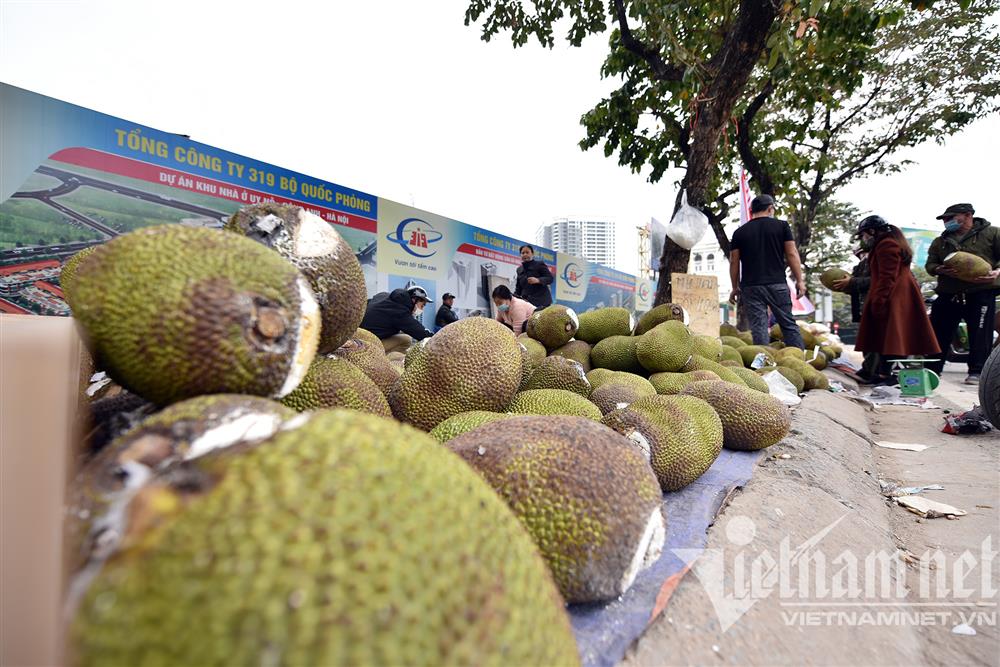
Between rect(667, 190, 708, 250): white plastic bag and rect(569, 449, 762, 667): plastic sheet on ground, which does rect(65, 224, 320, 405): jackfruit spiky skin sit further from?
rect(667, 190, 708, 250): white plastic bag

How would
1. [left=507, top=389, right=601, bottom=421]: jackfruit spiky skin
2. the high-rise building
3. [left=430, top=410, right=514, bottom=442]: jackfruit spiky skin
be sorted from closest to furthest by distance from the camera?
1. [left=430, top=410, right=514, bottom=442]: jackfruit spiky skin
2. [left=507, top=389, right=601, bottom=421]: jackfruit spiky skin
3. the high-rise building

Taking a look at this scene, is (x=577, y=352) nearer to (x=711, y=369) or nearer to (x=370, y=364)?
(x=711, y=369)

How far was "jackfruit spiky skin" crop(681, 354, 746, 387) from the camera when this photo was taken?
9.63 ft

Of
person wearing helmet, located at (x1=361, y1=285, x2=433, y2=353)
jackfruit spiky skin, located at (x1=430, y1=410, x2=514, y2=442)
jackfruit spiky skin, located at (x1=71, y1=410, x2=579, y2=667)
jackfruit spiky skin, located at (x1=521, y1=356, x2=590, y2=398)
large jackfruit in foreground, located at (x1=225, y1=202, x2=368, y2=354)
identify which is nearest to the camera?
jackfruit spiky skin, located at (x1=71, y1=410, x2=579, y2=667)

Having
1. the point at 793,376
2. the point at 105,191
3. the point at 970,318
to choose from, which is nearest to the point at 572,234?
the point at 970,318

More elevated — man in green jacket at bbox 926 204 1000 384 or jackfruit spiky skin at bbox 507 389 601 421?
man in green jacket at bbox 926 204 1000 384

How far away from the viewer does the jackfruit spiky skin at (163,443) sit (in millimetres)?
532

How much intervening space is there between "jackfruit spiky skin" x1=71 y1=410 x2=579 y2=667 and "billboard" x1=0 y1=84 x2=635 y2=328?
3.15 meters

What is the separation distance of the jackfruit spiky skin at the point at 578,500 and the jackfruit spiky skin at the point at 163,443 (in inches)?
16.9

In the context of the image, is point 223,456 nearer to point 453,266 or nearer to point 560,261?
point 453,266

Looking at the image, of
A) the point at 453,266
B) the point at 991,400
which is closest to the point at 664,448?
the point at 991,400

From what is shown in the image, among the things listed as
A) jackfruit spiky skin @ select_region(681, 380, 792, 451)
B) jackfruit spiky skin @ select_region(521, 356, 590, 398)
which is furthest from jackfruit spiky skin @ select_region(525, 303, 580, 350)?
jackfruit spiky skin @ select_region(681, 380, 792, 451)

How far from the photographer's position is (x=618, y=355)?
2949 mm

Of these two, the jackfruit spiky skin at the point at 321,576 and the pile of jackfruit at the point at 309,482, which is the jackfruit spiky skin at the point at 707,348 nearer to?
the pile of jackfruit at the point at 309,482
